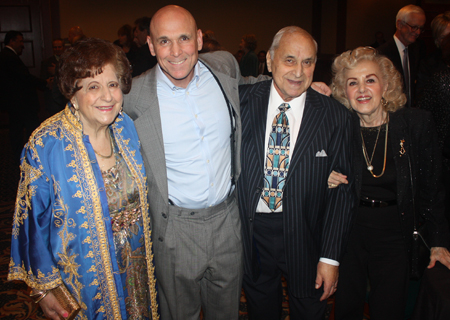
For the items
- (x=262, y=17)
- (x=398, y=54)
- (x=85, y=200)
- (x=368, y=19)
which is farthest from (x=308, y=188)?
(x=368, y=19)

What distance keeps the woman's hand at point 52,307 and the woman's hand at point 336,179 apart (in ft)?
4.30

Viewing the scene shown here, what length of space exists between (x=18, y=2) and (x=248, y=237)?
8.06 metres

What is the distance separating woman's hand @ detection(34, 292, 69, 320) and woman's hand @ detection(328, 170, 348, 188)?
131 centimetres

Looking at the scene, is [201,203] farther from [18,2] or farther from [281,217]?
[18,2]

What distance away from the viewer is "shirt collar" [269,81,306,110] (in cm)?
174

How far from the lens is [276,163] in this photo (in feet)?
5.59

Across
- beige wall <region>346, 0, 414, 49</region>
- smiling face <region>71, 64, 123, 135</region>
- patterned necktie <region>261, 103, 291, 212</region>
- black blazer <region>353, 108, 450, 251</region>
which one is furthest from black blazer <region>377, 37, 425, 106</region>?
beige wall <region>346, 0, 414, 49</region>

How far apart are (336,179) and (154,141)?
35.3 inches

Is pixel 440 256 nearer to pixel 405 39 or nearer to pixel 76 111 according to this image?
pixel 76 111

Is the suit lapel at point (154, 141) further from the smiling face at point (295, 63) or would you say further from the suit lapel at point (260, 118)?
the smiling face at point (295, 63)

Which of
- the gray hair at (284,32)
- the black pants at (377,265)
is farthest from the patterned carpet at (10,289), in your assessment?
the gray hair at (284,32)

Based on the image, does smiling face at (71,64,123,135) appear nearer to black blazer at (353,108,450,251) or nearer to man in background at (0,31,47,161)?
black blazer at (353,108,450,251)

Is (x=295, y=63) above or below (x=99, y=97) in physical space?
above

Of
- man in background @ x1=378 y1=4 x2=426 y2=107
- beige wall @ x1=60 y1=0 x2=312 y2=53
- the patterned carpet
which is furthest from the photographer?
beige wall @ x1=60 y1=0 x2=312 y2=53
